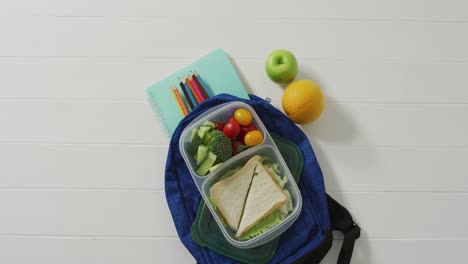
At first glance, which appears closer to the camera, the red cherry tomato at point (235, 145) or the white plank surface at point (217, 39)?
the red cherry tomato at point (235, 145)

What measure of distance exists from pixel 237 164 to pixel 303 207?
16 cm

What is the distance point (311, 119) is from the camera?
791mm

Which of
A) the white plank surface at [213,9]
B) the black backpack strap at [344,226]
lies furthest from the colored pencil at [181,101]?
the black backpack strap at [344,226]

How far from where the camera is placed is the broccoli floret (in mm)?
729

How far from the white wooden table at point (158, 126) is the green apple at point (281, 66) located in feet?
0.14

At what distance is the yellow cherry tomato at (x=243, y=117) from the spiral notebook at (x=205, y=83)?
0.09m

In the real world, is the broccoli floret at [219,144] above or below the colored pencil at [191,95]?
below

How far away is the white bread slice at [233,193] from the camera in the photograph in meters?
0.75

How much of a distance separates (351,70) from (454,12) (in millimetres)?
304

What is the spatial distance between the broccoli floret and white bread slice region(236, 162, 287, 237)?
75 mm

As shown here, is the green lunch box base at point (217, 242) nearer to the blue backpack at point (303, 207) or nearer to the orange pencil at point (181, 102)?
the blue backpack at point (303, 207)

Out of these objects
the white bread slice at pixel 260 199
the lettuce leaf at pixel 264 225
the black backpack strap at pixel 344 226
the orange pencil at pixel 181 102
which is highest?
the orange pencil at pixel 181 102

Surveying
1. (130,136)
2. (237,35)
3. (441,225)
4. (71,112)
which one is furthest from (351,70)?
(71,112)

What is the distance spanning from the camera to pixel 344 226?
30.5 inches
